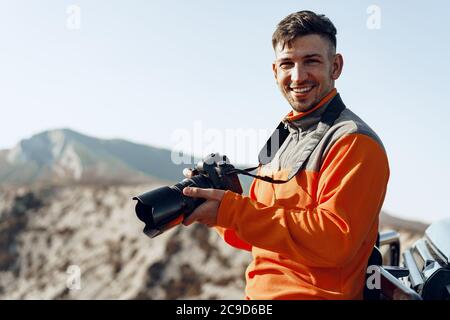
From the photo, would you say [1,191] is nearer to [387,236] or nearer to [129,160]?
[387,236]

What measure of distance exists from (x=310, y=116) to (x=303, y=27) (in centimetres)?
41

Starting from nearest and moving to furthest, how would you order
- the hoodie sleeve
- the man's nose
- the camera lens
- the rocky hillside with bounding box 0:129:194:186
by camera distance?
the hoodie sleeve < the camera lens < the man's nose < the rocky hillside with bounding box 0:129:194:186

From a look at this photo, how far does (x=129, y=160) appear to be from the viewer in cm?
7194

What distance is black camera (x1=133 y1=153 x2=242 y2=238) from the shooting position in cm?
220

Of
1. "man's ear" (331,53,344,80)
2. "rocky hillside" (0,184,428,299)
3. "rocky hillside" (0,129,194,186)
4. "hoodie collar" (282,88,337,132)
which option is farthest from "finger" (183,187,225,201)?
"rocky hillside" (0,129,194,186)

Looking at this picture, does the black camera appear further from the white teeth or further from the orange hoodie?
the white teeth

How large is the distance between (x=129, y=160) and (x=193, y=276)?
5439 centimetres

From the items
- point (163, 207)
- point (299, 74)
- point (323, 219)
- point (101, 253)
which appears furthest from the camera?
point (101, 253)

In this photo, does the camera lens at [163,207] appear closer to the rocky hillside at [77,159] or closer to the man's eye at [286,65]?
the man's eye at [286,65]

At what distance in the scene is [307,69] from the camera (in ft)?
7.86

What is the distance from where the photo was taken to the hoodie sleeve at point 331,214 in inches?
80.8

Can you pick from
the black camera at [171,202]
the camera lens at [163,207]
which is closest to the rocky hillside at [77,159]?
the black camera at [171,202]

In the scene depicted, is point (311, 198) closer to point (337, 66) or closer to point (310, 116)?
point (310, 116)

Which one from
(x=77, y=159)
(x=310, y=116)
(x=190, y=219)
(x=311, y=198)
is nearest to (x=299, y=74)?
(x=310, y=116)
